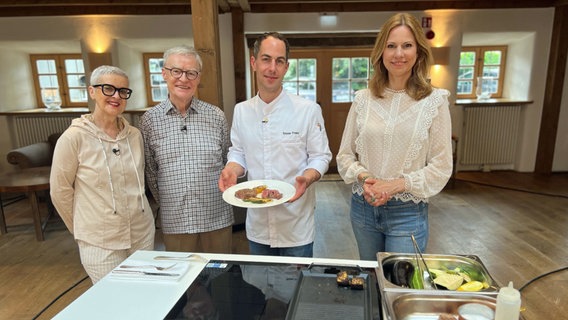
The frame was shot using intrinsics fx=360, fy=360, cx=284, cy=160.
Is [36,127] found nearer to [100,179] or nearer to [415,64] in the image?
[100,179]

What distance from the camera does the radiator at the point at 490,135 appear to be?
17.6 feet

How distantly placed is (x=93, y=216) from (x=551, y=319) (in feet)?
8.35

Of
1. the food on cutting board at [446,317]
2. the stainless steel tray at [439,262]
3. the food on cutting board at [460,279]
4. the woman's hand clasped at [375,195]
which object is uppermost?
the woman's hand clasped at [375,195]

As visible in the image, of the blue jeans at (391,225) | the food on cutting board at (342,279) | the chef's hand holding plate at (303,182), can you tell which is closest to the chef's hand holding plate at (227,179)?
the chef's hand holding plate at (303,182)

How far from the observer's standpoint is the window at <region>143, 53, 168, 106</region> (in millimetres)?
5598

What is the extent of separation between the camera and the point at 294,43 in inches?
202

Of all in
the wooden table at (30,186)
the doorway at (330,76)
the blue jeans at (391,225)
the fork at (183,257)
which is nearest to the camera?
the fork at (183,257)

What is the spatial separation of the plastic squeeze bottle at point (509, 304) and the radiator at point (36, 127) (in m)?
5.73

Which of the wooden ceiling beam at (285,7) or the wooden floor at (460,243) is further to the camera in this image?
the wooden ceiling beam at (285,7)

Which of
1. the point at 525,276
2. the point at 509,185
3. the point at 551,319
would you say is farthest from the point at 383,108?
the point at 509,185

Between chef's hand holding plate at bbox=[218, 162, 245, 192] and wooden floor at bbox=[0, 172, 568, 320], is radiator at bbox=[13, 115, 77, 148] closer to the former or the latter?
wooden floor at bbox=[0, 172, 568, 320]

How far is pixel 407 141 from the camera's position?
1307mm

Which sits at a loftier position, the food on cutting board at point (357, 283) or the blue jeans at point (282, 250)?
the food on cutting board at point (357, 283)

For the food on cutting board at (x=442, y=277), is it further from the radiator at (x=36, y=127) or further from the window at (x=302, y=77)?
the radiator at (x=36, y=127)
